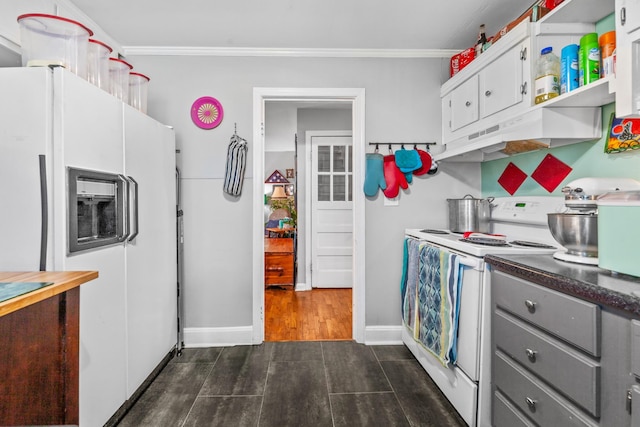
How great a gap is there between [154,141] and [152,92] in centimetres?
80

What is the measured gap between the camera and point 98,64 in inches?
69.2

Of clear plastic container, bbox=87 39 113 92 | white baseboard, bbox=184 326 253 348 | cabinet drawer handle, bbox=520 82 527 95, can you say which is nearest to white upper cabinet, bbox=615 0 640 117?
cabinet drawer handle, bbox=520 82 527 95

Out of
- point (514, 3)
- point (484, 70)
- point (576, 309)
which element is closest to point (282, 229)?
point (484, 70)

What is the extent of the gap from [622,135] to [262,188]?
2.24 m

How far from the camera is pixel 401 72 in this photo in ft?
9.11

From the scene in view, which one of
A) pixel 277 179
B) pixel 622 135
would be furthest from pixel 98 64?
pixel 277 179

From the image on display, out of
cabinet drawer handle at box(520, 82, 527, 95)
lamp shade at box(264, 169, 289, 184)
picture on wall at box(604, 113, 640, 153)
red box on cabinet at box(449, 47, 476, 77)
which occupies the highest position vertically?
red box on cabinet at box(449, 47, 476, 77)

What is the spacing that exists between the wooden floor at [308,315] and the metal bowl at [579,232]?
75.6 inches

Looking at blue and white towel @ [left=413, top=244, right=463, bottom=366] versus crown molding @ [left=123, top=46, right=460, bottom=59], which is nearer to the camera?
blue and white towel @ [left=413, top=244, right=463, bottom=366]

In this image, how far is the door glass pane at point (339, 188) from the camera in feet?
14.5

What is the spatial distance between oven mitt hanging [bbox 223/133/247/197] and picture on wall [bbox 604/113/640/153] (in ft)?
7.51

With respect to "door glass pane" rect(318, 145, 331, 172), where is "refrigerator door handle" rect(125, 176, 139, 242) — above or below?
below

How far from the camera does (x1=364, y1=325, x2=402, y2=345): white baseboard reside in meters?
2.76

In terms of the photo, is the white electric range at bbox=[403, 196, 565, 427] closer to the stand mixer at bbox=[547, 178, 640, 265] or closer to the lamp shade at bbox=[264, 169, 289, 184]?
the stand mixer at bbox=[547, 178, 640, 265]
